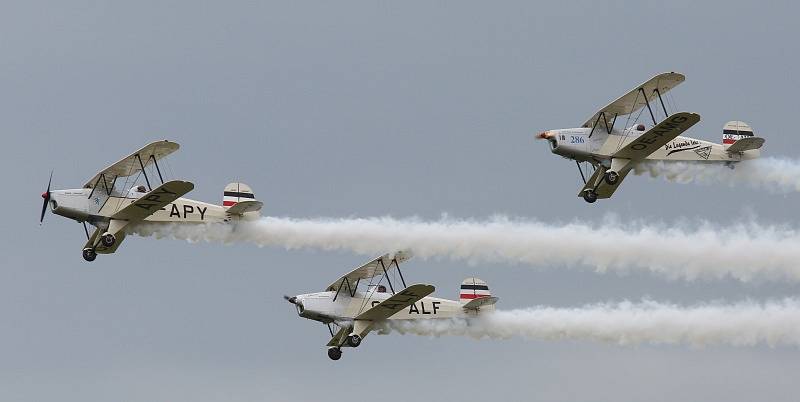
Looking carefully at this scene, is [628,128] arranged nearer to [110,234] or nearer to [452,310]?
[452,310]

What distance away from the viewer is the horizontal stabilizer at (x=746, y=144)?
→ 7644 centimetres

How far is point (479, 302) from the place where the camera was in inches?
3056

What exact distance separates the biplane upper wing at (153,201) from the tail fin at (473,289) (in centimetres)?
1009

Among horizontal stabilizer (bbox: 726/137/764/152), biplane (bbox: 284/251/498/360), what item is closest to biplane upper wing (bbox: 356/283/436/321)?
biplane (bbox: 284/251/498/360)

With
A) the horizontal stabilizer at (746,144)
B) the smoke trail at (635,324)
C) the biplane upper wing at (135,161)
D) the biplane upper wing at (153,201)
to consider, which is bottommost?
the smoke trail at (635,324)

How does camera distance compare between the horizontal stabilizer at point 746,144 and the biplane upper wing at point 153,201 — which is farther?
the horizontal stabilizer at point 746,144

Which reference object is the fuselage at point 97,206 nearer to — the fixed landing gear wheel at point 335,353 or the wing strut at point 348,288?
the wing strut at point 348,288

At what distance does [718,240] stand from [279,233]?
13060 mm

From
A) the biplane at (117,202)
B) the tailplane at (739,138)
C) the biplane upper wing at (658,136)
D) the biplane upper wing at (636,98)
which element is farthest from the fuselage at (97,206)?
the tailplane at (739,138)

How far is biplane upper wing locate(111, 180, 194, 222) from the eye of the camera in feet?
243

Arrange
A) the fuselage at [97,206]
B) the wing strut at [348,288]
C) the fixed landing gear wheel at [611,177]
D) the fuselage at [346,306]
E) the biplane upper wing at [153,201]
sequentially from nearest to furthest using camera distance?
the biplane upper wing at [153,201], the fixed landing gear wheel at [611,177], the fuselage at [97,206], the fuselage at [346,306], the wing strut at [348,288]

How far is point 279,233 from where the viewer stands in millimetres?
78438

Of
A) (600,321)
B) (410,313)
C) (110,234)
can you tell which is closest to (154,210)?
(110,234)

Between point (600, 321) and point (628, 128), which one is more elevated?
point (628, 128)
